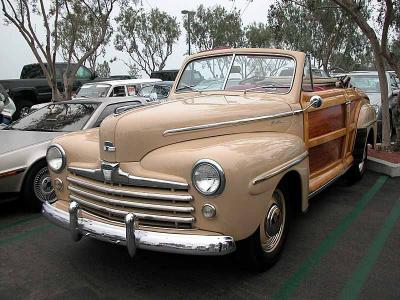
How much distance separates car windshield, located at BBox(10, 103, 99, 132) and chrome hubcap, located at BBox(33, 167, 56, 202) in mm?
787

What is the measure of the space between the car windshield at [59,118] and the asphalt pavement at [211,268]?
1.52 metres

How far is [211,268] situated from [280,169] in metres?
1.01

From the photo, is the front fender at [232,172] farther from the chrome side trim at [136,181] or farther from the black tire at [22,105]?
the black tire at [22,105]

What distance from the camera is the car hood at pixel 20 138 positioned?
530 centimetres

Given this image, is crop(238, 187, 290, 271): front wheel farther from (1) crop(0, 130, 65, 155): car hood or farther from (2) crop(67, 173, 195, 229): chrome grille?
(1) crop(0, 130, 65, 155): car hood

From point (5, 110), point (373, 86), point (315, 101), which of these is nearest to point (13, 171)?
point (315, 101)

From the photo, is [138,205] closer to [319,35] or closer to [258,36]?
[319,35]

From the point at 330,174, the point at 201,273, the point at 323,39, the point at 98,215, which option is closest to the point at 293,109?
the point at 330,174

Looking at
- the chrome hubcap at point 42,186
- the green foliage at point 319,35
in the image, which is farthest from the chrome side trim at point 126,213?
the green foliage at point 319,35

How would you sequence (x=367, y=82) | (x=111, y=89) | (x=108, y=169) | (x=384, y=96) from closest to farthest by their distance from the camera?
1. (x=108, y=169)
2. (x=384, y=96)
3. (x=367, y=82)
4. (x=111, y=89)

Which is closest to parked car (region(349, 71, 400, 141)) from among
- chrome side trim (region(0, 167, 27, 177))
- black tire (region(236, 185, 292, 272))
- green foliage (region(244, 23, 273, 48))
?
black tire (region(236, 185, 292, 272))

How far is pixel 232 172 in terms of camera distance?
313 centimetres

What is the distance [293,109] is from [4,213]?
358cm

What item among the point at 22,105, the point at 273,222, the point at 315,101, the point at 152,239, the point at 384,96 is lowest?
the point at 273,222
